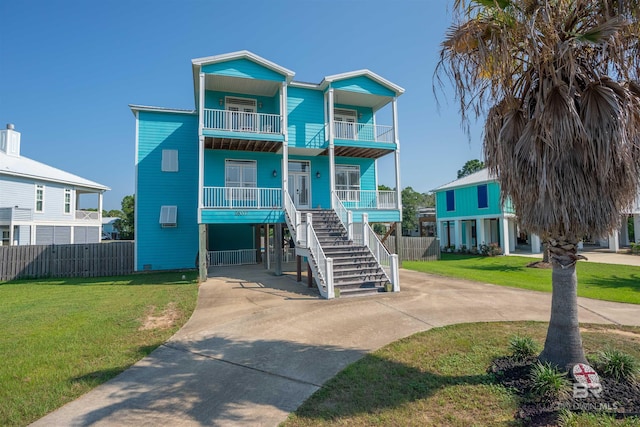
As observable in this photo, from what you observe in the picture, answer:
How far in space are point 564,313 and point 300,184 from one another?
12702mm

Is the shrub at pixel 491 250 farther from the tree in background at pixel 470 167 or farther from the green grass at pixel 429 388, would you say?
the tree in background at pixel 470 167

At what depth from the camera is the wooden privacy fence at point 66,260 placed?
1443 cm

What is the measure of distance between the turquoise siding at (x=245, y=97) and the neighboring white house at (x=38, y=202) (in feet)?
49.6

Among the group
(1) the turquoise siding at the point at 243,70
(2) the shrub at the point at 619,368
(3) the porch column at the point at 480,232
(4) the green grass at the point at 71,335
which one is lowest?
(4) the green grass at the point at 71,335

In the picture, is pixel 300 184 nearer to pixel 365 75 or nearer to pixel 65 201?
pixel 365 75

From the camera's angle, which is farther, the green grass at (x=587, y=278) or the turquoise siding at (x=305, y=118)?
the turquoise siding at (x=305, y=118)

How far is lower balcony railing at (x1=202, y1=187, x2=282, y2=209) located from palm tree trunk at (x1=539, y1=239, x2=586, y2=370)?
10217mm

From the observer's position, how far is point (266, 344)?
5.74 m

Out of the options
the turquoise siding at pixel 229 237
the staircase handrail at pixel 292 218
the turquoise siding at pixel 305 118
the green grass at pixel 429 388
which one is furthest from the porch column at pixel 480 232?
the green grass at pixel 429 388

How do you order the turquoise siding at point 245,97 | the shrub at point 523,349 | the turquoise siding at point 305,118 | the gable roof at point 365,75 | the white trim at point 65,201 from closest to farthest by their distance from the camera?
1. the shrub at point 523,349
2. the gable roof at point 365,75
3. the turquoise siding at point 245,97
4. the turquoise siding at point 305,118
5. the white trim at point 65,201

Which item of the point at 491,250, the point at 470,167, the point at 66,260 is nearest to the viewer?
the point at 66,260

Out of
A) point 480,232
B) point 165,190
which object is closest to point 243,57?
point 165,190

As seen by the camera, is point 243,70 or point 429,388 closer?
point 429,388

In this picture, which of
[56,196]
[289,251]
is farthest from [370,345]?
[56,196]
